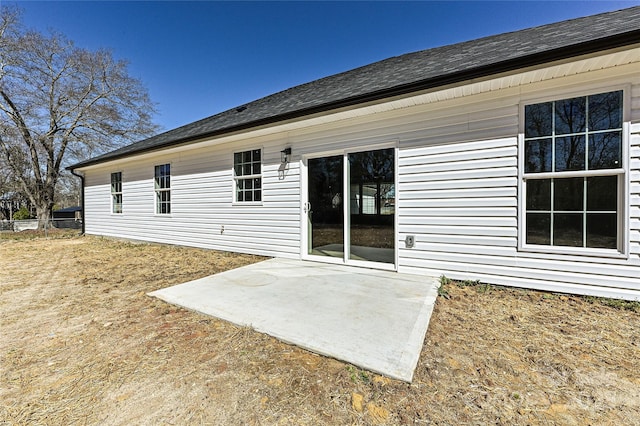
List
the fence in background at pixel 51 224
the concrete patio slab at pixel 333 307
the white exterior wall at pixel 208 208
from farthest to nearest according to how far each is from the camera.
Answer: the fence in background at pixel 51 224
the white exterior wall at pixel 208 208
the concrete patio slab at pixel 333 307

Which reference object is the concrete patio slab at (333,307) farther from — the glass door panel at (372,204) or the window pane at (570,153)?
the window pane at (570,153)

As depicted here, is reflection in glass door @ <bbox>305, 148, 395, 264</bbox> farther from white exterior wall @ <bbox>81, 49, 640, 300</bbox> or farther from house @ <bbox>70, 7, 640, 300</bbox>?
white exterior wall @ <bbox>81, 49, 640, 300</bbox>

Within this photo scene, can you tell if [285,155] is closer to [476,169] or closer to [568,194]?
[476,169]

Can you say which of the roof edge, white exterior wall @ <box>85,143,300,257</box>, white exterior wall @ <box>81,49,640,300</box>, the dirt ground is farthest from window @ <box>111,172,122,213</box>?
the dirt ground

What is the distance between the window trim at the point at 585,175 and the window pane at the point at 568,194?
85 millimetres

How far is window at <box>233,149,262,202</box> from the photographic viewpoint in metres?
5.66

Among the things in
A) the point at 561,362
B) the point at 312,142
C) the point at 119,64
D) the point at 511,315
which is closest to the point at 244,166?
the point at 312,142

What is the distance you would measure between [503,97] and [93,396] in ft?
15.8

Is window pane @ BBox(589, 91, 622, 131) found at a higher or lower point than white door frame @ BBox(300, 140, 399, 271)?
higher

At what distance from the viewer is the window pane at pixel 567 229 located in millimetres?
3048

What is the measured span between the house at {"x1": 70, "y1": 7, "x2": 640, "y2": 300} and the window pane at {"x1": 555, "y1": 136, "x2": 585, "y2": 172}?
11mm

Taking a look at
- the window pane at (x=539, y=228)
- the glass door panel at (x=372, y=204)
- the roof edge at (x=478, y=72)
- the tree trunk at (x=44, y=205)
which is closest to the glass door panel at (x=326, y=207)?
the glass door panel at (x=372, y=204)

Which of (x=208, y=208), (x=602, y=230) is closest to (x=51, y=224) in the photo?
(x=208, y=208)

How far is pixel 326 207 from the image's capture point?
16.1ft
